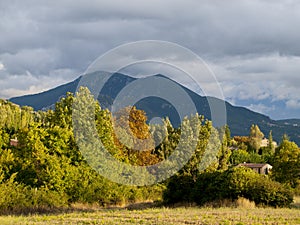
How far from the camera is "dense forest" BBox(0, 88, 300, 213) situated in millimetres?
23984

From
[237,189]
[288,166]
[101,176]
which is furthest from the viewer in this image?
[288,166]

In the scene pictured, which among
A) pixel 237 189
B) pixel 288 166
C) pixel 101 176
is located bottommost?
pixel 237 189

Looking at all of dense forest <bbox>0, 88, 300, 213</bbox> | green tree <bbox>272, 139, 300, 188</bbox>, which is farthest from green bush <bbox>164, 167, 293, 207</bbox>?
green tree <bbox>272, 139, 300, 188</bbox>

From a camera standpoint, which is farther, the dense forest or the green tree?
the green tree

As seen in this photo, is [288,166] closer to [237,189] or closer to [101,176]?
[101,176]

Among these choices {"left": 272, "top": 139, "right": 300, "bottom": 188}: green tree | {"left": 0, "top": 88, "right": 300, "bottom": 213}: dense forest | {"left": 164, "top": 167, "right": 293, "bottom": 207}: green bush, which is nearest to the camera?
{"left": 164, "top": 167, "right": 293, "bottom": 207}: green bush

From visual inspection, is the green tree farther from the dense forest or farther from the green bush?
the green bush

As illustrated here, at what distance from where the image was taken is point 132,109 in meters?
40.1

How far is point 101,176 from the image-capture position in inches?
1181

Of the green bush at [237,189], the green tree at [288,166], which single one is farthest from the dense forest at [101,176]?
the green tree at [288,166]

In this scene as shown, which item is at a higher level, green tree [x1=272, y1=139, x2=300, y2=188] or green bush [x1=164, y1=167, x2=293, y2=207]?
green tree [x1=272, y1=139, x2=300, y2=188]

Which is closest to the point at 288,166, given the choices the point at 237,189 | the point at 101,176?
the point at 101,176

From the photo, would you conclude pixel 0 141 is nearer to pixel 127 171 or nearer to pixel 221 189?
pixel 127 171

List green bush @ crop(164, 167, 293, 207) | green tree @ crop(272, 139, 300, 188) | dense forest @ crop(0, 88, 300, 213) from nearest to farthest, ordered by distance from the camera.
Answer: green bush @ crop(164, 167, 293, 207)
dense forest @ crop(0, 88, 300, 213)
green tree @ crop(272, 139, 300, 188)
